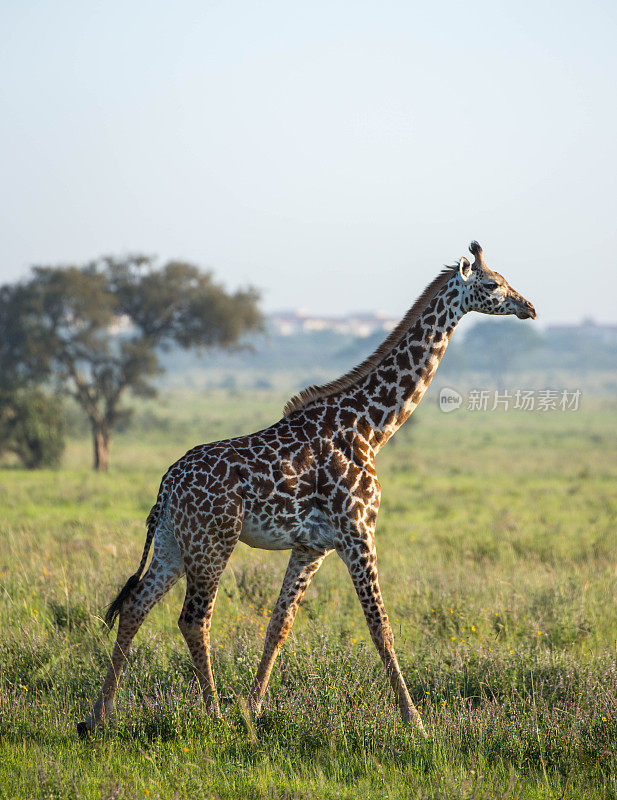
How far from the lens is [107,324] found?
2725 cm

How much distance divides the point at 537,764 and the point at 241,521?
2.35 metres

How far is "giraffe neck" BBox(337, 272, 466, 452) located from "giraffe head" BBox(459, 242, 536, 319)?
69 mm

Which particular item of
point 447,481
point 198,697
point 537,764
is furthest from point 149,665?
point 447,481

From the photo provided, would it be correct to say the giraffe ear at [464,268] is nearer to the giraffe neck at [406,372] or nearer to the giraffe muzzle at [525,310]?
the giraffe neck at [406,372]

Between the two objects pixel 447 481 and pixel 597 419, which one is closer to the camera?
pixel 447 481

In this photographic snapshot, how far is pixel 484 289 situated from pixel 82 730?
4.13m

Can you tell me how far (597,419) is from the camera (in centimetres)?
5425

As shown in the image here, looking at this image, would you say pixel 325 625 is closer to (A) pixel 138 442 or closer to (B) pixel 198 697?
(B) pixel 198 697

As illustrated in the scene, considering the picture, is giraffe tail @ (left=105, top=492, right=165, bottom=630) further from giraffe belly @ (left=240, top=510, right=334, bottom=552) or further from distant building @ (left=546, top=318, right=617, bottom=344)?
distant building @ (left=546, top=318, right=617, bottom=344)

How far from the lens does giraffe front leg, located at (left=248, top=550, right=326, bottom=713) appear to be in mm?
5938

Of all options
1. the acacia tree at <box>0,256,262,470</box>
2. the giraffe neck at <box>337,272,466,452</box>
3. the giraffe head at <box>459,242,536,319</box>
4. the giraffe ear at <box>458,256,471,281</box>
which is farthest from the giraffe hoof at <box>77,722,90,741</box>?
the acacia tree at <box>0,256,262,470</box>

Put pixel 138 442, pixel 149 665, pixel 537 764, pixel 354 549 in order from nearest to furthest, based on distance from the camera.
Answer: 1. pixel 537 764
2. pixel 354 549
3. pixel 149 665
4. pixel 138 442

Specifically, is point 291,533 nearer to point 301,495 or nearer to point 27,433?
point 301,495

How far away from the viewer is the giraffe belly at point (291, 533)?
221 inches
